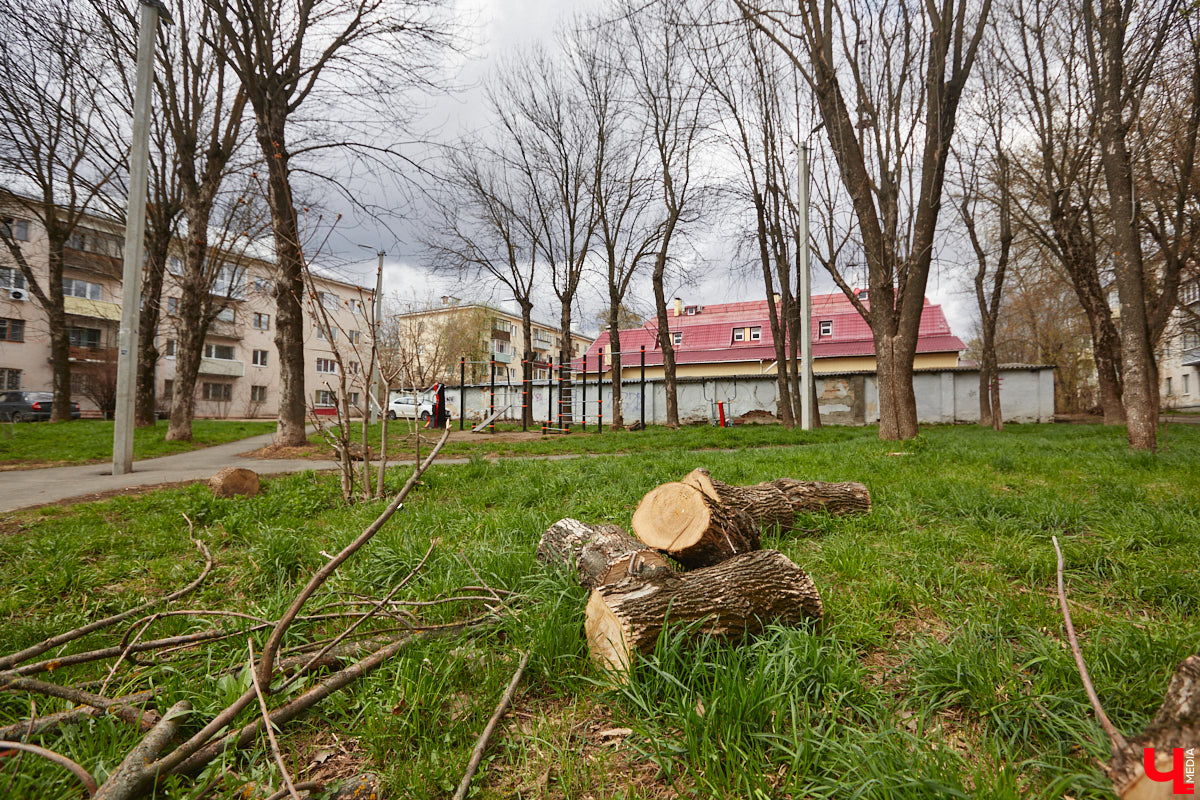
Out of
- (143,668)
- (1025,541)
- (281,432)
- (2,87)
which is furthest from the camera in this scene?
(2,87)

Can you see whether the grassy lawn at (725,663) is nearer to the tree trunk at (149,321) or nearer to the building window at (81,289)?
the tree trunk at (149,321)

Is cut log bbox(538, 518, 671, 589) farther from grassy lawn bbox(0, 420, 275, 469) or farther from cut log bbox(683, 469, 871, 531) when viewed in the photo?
grassy lawn bbox(0, 420, 275, 469)

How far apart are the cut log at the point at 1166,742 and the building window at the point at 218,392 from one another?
47.1m

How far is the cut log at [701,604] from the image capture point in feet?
6.32

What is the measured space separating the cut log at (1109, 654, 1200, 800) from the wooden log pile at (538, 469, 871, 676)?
1120 millimetres

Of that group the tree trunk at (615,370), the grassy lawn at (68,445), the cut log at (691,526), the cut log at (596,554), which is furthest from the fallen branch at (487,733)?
the tree trunk at (615,370)

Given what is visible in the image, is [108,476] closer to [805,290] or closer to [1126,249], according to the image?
[805,290]

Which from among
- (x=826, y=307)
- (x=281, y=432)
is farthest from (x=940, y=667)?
(x=826, y=307)

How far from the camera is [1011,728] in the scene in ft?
5.21

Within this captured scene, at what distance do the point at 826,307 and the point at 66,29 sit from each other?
34.3 meters

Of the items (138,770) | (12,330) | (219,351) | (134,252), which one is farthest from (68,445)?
(219,351)

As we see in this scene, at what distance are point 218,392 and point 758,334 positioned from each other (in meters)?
40.2

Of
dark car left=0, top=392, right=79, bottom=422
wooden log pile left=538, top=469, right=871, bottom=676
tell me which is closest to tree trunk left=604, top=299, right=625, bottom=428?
wooden log pile left=538, top=469, right=871, bottom=676

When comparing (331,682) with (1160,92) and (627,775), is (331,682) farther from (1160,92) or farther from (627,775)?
(1160,92)
